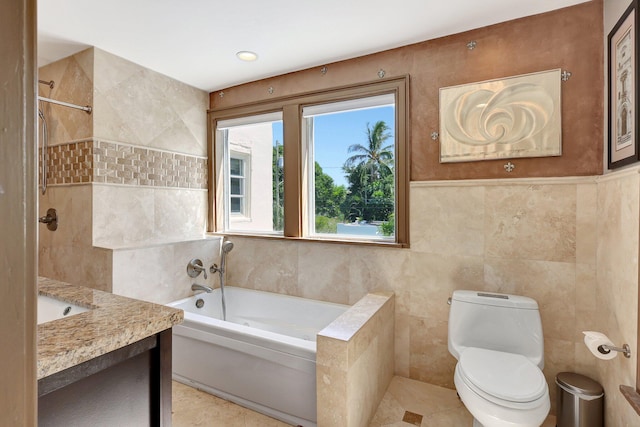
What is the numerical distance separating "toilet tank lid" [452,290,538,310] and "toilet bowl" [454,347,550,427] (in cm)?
28

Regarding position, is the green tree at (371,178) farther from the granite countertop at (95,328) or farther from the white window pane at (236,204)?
the granite countertop at (95,328)

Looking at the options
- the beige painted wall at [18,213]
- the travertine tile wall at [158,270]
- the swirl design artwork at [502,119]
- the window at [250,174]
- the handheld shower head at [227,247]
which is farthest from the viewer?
the window at [250,174]

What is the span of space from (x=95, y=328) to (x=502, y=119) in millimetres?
2353

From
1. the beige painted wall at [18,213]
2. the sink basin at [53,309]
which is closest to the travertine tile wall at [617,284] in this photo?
the beige painted wall at [18,213]

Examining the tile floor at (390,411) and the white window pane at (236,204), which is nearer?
the tile floor at (390,411)

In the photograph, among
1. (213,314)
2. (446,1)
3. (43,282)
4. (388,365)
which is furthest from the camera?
(213,314)

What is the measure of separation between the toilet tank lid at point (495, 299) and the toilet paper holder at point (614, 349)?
37 centimetres

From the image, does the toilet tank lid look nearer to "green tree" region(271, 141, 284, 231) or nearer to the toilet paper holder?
the toilet paper holder

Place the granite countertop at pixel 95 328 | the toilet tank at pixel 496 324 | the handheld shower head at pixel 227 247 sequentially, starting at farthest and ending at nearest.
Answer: the handheld shower head at pixel 227 247, the toilet tank at pixel 496 324, the granite countertop at pixel 95 328

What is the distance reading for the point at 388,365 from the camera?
228 centimetres


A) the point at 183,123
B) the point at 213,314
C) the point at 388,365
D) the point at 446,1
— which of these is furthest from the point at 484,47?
the point at 213,314

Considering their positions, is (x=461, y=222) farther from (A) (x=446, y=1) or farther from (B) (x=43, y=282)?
(B) (x=43, y=282)

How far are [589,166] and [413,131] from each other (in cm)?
107

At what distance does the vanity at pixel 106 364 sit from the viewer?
75 cm
